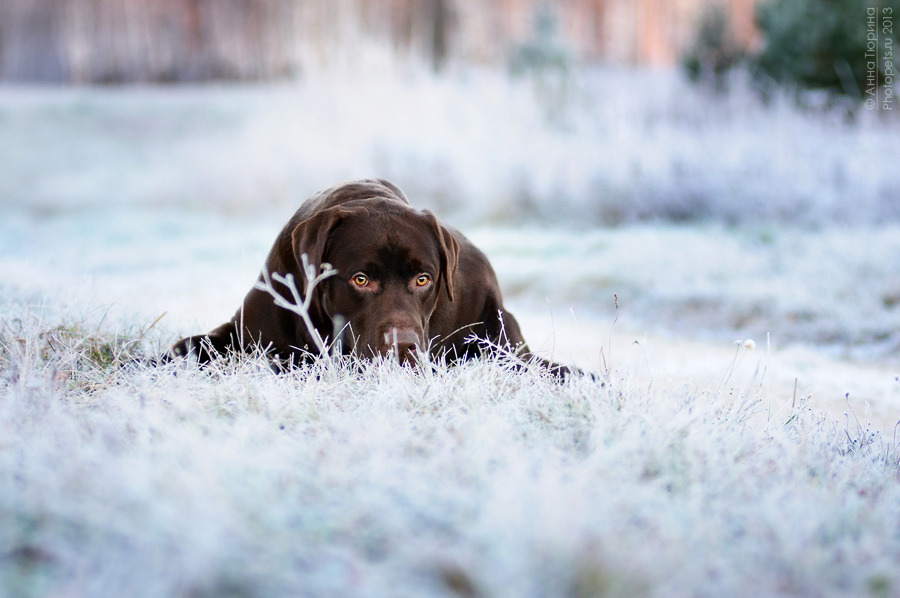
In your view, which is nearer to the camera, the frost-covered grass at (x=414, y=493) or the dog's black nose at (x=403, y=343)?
the frost-covered grass at (x=414, y=493)

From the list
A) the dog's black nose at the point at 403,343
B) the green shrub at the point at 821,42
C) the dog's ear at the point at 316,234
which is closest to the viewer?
the dog's black nose at the point at 403,343

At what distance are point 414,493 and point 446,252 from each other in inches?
62.0

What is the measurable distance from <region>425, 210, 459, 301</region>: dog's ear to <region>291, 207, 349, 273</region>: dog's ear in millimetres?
353

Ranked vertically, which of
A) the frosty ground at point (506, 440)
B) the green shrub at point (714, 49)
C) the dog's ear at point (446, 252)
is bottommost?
the frosty ground at point (506, 440)

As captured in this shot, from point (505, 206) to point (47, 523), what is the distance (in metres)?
7.60

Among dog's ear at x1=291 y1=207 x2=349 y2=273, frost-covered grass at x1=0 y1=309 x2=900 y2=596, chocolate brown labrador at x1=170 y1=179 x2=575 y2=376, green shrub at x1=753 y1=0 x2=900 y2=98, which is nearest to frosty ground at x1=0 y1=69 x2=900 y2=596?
frost-covered grass at x1=0 y1=309 x2=900 y2=596

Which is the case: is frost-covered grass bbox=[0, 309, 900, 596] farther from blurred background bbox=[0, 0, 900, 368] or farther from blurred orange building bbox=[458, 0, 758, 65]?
blurred orange building bbox=[458, 0, 758, 65]

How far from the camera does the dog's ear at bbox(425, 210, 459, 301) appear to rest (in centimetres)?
326

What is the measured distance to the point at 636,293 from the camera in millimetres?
6078

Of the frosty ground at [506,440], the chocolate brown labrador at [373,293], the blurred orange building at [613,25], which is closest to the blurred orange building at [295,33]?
the blurred orange building at [613,25]

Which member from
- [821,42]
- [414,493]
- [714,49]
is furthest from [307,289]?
[714,49]

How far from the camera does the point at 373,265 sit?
124 inches

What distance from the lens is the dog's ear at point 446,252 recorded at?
3.26 metres

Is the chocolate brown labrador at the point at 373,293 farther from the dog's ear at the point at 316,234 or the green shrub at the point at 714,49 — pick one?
the green shrub at the point at 714,49
